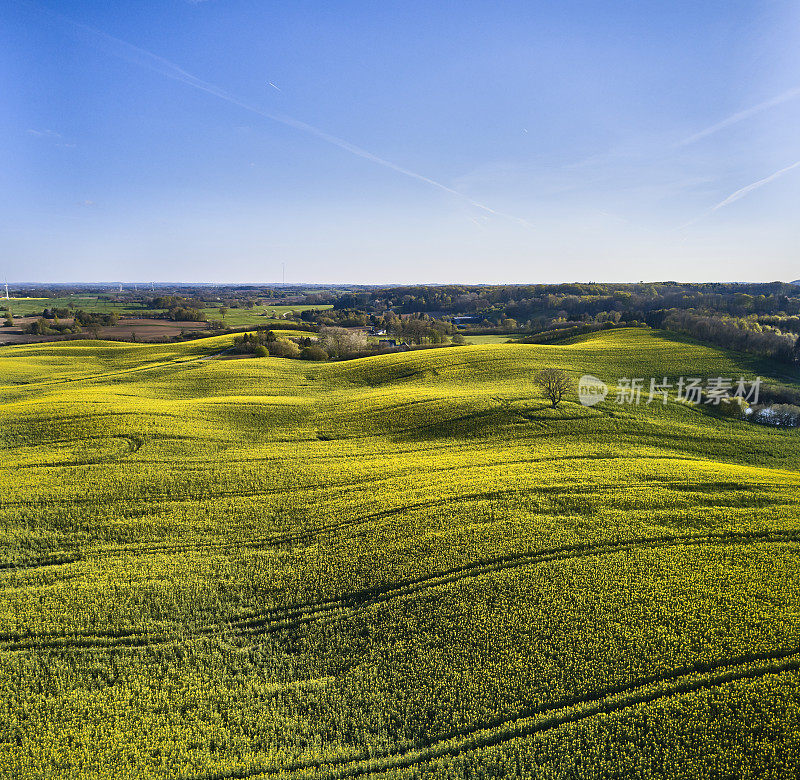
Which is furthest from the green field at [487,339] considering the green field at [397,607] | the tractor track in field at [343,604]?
the tractor track in field at [343,604]

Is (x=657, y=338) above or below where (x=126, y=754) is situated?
above

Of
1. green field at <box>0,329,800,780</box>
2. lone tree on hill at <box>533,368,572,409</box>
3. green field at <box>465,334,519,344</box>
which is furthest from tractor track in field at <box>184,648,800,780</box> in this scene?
green field at <box>465,334,519,344</box>

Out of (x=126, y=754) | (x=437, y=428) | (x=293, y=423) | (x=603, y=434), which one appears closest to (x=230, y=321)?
(x=293, y=423)

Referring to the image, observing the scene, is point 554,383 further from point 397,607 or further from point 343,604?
point 343,604

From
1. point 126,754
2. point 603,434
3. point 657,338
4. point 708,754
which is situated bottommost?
point 126,754

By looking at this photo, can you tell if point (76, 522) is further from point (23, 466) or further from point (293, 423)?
point (293, 423)

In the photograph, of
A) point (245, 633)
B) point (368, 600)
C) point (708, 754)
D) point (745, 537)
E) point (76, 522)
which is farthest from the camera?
point (76, 522)

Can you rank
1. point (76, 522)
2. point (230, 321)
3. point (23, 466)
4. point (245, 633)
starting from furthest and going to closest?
1. point (230, 321)
2. point (23, 466)
3. point (76, 522)
4. point (245, 633)

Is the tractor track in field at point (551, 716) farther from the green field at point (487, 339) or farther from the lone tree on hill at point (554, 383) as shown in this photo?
the green field at point (487, 339)
